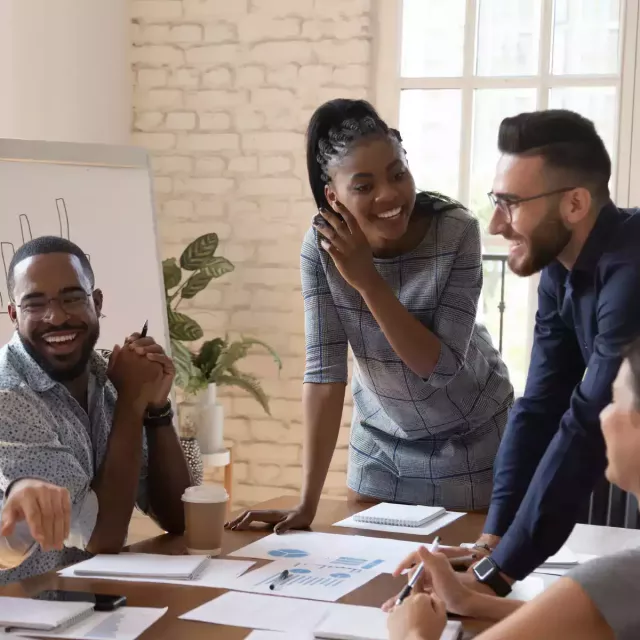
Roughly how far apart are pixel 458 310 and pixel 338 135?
1.38ft

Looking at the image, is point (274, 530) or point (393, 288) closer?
point (274, 530)

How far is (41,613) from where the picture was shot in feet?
4.28

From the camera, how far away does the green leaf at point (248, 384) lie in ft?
12.3

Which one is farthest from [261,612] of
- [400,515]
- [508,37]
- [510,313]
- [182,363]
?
[508,37]

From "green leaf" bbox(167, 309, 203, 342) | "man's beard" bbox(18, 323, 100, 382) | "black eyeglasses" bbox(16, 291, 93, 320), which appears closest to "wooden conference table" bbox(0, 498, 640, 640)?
"man's beard" bbox(18, 323, 100, 382)

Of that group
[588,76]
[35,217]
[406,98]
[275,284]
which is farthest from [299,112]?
[35,217]

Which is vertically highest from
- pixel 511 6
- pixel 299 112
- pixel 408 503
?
pixel 511 6

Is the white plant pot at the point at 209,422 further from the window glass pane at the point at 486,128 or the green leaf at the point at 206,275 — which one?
the window glass pane at the point at 486,128

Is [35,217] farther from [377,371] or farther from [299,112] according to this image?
[299,112]

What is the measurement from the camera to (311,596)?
1.42 m

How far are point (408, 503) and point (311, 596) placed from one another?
2.33ft

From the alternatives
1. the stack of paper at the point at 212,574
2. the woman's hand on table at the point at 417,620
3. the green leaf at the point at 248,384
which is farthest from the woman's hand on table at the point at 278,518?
the green leaf at the point at 248,384

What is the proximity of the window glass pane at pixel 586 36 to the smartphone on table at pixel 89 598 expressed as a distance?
3007 mm

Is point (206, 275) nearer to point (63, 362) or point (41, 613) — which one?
point (63, 362)
